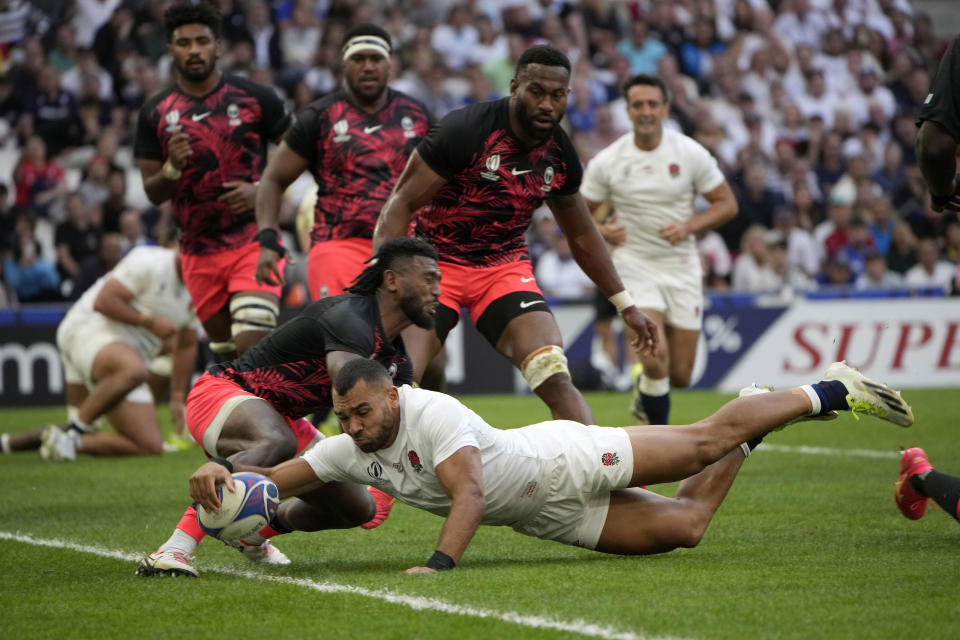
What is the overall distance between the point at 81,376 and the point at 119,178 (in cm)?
544

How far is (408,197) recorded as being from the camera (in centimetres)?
727

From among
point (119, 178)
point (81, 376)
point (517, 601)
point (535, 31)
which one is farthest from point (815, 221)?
point (517, 601)

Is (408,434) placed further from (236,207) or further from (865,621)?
(236,207)

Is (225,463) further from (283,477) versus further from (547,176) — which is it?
(547,176)

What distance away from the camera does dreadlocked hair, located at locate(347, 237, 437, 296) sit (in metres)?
6.35

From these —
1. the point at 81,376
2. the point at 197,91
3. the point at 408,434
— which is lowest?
the point at 81,376

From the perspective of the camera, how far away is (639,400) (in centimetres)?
1059

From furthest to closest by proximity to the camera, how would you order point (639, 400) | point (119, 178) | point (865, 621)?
point (119, 178), point (639, 400), point (865, 621)

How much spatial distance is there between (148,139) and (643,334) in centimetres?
388

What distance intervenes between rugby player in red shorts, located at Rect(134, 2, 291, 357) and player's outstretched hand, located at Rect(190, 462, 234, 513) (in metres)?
3.34

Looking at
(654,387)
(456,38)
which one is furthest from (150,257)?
(456,38)

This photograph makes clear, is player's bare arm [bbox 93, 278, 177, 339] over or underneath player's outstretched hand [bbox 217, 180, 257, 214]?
underneath

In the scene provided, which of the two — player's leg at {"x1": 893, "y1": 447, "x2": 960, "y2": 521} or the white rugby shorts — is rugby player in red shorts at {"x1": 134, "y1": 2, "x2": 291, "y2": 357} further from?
player's leg at {"x1": 893, "y1": 447, "x2": 960, "y2": 521}

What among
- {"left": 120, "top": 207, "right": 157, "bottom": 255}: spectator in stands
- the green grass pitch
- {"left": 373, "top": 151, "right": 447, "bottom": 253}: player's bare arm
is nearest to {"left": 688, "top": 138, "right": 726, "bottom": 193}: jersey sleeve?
the green grass pitch
